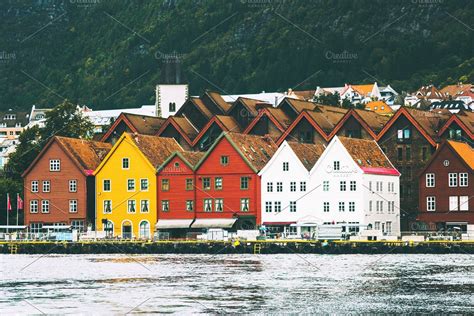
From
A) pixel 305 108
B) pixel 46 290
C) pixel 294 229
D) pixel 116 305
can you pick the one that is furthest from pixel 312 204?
pixel 116 305

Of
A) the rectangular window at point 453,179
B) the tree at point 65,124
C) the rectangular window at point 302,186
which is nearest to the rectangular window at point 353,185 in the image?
the rectangular window at point 302,186

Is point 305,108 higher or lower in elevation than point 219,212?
higher

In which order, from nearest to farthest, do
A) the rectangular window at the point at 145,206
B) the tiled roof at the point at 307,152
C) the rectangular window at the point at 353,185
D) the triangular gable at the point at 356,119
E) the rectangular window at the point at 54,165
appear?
the rectangular window at the point at 353,185 < the tiled roof at the point at 307,152 < the rectangular window at the point at 145,206 < the triangular gable at the point at 356,119 < the rectangular window at the point at 54,165


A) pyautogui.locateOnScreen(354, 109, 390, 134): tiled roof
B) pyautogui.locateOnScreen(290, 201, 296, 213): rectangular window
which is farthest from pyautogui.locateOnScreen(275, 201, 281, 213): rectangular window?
pyautogui.locateOnScreen(354, 109, 390, 134): tiled roof

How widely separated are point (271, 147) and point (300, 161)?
988 cm

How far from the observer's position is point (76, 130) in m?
170

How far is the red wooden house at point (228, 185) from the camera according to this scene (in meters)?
136

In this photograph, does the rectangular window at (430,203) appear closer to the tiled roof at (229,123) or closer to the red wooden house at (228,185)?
the red wooden house at (228,185)

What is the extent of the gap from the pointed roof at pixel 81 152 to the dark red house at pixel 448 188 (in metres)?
36.7

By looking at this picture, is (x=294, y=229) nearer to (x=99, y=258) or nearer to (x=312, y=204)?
(x=312, y=204)

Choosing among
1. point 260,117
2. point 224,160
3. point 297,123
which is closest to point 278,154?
point 224,160

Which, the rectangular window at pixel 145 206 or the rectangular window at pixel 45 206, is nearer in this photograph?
the rectangular window at pixel 145 206

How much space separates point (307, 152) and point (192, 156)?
12.7 meters

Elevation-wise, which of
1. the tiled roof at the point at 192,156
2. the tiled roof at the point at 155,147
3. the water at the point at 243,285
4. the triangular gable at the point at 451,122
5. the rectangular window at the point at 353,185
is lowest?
the water at the point at 243,285
